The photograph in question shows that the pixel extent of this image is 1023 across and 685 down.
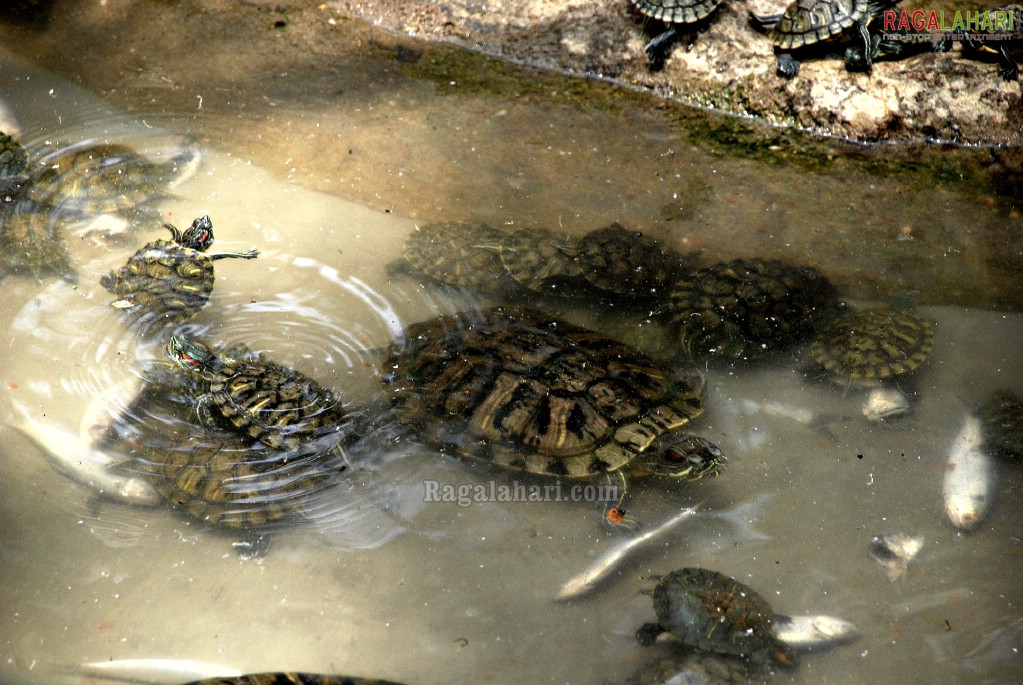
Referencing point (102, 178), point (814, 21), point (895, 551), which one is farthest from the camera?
point (814, 21)

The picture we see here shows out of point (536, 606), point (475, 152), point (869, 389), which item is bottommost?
point (536, 606)

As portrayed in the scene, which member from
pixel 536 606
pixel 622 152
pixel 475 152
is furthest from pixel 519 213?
pixel 536 606

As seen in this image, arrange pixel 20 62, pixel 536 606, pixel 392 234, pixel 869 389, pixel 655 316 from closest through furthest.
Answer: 1. pixel 536 606
2. pixel 869 389
3. pixel 655 316
4. pixel 392 234
5. pixel 20 62

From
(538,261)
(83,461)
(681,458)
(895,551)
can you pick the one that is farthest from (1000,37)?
(83,461)

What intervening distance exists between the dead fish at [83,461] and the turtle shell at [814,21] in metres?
4.57

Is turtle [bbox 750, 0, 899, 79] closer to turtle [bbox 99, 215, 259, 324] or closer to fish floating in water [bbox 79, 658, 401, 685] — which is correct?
turtle [bbox 99, 215, 259, 324]

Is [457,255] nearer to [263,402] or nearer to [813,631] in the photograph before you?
[263,402]

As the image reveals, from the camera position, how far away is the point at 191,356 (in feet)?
11.2

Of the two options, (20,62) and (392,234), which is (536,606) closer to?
(392,234)

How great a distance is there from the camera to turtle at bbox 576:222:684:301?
12.4 feet

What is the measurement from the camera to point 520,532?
3094 mm

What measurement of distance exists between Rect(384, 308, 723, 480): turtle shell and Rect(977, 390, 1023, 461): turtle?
1.31 metres

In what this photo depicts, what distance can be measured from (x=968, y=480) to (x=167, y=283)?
13.0 feet

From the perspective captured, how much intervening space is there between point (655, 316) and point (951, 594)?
1.77 m
